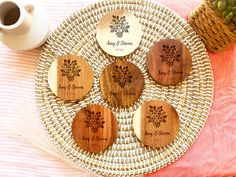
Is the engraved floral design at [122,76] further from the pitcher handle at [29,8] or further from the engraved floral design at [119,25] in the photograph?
the pitcher handle at [29,8]

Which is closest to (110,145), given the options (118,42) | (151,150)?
A: (151,150)

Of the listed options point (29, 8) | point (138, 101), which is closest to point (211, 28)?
point (138, 101)

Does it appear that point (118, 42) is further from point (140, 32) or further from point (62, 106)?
point (62, 106)

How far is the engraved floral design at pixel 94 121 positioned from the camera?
31.2 inches

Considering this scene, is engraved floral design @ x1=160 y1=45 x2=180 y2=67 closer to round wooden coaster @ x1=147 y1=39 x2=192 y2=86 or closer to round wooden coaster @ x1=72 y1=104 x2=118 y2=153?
round wooden coaster @ x1=147 y1=39 x2=192 y2=86

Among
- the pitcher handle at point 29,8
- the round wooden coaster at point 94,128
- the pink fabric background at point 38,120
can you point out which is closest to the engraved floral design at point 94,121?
Result: the round wooden coaster at point 94,128

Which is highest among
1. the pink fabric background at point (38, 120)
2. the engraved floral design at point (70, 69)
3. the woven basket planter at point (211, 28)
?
the woven basket planter at point (211, 28)

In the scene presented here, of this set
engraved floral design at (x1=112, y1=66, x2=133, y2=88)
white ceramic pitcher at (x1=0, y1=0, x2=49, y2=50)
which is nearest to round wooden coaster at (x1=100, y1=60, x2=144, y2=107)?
engraved floral design at (x1=112, y1=66, x2=133, y2=88)

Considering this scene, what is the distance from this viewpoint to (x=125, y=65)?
0.82 metres

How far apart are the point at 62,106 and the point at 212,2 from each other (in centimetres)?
34

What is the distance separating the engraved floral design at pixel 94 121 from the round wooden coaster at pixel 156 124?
0.06m

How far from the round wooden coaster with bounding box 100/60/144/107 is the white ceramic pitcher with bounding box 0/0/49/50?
0.15 metres

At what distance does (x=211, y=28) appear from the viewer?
0.79 m

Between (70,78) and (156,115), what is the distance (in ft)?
0.59
